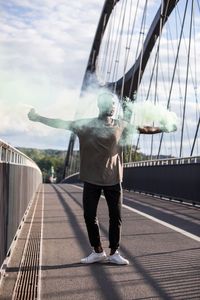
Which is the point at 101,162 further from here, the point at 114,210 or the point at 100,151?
the point at 114,210

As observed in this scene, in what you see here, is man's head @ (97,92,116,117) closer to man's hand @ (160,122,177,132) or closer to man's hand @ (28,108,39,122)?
man's hand @ (28,108,39,122)

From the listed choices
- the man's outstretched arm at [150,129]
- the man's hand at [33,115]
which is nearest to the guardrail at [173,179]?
the man's outstretched arm at [150,129]

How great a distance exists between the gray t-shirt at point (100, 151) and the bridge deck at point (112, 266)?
1.00 m

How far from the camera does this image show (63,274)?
6.53 m

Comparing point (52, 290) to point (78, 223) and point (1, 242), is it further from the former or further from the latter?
point (78, 223)

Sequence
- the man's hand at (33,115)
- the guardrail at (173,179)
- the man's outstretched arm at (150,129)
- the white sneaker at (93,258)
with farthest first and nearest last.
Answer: the guardrail at (173,179), the man's outstretched arm at (150,129), the white sneaker at (93,258), the man's hand at (33,115)

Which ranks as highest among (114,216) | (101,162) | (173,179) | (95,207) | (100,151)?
(100,151)

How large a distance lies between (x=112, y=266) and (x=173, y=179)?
42.9 ft

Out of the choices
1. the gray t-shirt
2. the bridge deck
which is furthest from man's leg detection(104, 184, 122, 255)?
the bridge deck

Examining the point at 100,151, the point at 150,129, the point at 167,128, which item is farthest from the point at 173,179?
the point at 100,151

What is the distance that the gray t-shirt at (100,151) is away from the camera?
7.10 metres

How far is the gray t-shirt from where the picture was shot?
23.3 ft

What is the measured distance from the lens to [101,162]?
7.09 m

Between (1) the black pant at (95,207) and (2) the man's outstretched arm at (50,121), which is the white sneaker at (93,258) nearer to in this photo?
(1) the black pant at (95,207)
